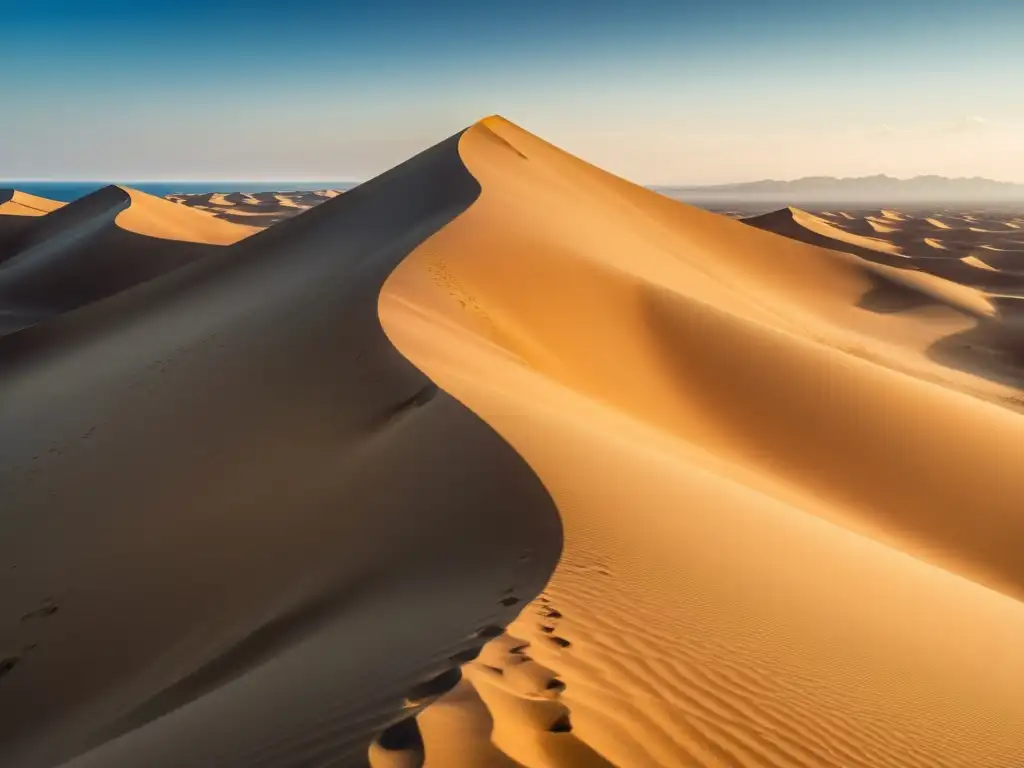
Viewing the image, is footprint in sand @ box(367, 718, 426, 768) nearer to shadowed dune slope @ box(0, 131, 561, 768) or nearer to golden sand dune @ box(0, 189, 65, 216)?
shadowed dune slope @ box(0, 131, 561, 768)

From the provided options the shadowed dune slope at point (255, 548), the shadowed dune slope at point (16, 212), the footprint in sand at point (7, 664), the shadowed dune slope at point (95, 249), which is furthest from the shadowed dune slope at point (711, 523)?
the shadowed dune slope at point (16, 212)

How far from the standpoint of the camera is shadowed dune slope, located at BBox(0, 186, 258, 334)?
32.0 metres

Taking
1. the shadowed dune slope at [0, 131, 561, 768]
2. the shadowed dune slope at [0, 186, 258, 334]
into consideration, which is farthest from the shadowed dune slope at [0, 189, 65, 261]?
the shadowed dune slope at [0, 131, 561, 768]

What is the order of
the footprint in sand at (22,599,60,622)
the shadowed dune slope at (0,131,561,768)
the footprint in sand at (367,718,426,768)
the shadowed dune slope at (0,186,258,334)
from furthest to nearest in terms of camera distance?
the shadowed dune slope at (0,186,258,334) → the footprint in sand at (22,599,60,622) → the shadowed dune slope at (0,131,561,768) → the footprint in sand at (367,718,426,768)

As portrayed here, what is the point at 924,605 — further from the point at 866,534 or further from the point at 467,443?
the point at 467,443

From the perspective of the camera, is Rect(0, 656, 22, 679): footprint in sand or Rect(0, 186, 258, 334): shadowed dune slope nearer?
Rect(0, 656, 22, 679): footprint in sand

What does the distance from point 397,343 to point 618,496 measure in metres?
3.98

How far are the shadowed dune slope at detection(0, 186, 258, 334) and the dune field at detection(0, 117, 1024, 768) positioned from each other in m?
17.3

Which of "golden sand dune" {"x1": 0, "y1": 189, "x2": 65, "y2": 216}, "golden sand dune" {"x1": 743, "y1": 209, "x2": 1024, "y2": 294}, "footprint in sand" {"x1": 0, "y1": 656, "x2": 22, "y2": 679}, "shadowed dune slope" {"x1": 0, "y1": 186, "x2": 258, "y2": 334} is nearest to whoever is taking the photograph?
"footprint in sand" {"x1": 0, "y1": 656, "x2": 22, "y2": 679}

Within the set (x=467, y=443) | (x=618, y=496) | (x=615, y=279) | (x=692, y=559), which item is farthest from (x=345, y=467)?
(x=615, y=279)

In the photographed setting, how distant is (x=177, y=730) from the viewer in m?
3.44

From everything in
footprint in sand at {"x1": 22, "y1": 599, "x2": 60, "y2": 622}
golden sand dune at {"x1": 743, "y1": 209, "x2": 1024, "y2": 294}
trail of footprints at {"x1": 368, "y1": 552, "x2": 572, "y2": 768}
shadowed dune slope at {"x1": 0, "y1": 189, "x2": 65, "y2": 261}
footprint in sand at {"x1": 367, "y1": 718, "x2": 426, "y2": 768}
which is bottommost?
golden sand dune at {"x1": 743, "y1": 209, "x2": 1024, "y2": 294}

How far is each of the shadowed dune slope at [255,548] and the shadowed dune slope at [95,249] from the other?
830 inches

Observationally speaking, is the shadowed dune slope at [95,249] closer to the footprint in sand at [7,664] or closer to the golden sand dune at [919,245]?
the footprint in sand at [7,664]
